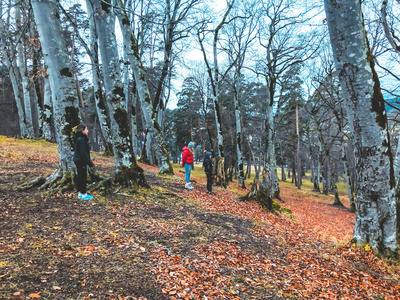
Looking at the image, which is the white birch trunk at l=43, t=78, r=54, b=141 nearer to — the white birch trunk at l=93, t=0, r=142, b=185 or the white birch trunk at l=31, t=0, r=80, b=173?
the white birch trunk at l=93, t=0, r=142, b=185

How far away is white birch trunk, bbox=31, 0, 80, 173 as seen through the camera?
17.7 feet

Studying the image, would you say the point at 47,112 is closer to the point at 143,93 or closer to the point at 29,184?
the point at 143,93

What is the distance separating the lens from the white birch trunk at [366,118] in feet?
14.7

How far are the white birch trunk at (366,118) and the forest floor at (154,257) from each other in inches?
26.5

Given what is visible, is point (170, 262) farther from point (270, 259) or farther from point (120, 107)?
point (120, 107)

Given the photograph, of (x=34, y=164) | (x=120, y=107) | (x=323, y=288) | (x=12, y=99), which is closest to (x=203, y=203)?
(x=120, y=107)

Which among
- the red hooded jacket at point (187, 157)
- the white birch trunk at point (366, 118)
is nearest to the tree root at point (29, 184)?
the red hooded jacket at point (187, 157)

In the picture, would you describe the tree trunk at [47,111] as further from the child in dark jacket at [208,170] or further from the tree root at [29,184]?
the child in dark jacket at [208,170]

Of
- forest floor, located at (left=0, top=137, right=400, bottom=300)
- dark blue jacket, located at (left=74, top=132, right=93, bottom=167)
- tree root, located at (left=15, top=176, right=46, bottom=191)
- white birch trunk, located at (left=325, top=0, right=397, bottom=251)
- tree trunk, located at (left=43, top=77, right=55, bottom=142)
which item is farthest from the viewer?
tree trunk, located at (left=43, top=77, right=55, bottom=142)

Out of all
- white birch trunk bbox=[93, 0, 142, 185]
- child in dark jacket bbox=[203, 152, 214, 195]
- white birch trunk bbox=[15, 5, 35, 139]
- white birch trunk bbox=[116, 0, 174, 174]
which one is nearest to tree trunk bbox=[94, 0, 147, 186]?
white birch trunk bbox=[93, 0, 142, 185]

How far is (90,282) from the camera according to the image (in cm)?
291

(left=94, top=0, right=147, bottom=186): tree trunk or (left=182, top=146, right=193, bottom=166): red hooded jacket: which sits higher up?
(left=94, top=0, right=147, bottom=186): tree trunk

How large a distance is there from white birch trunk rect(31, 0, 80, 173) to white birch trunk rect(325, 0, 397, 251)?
6.06m

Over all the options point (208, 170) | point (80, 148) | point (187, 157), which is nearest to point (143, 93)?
point (187, 157)
